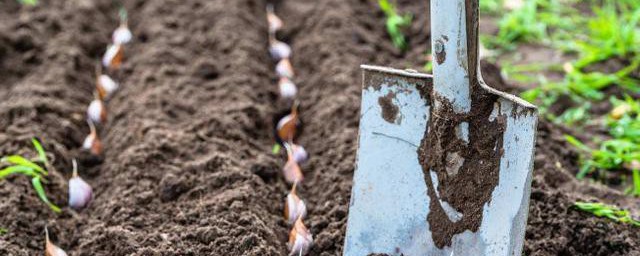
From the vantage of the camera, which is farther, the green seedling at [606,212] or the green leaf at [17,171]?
the green leaf at [17,171]

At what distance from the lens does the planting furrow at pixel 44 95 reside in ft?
7.80

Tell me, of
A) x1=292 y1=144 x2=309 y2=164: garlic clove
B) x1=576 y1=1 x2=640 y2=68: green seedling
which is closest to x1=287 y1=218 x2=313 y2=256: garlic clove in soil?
x1=292 y1=144 x2=309 y2=164: garlic clove

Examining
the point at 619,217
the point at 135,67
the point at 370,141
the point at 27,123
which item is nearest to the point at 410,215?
the point at 370,141

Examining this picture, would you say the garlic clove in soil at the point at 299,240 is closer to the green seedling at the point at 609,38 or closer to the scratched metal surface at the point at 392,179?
the scratched metal surface at the point at 392,179

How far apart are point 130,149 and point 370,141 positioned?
0.96 metres

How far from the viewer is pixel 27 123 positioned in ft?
9.41

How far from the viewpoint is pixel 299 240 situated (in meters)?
2.23

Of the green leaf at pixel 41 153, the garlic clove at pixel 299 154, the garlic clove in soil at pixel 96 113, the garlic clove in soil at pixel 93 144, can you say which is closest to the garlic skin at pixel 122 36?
the garlic clove in soil at pixel 96 113

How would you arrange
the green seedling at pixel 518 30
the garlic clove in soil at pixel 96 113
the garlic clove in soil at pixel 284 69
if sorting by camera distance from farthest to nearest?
the green seedling at pixel 518 30
the garlic clove in soil at pixel 284 69
the garlic clove in soil at pixel 96 113

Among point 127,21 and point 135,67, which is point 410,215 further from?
point 127,21

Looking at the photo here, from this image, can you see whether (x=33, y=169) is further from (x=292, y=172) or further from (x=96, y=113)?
(x=292, y=172)

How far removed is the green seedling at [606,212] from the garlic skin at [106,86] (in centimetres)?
193

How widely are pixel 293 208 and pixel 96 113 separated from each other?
1071 mm

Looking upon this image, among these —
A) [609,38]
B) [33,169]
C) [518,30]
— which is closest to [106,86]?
[33,169]
